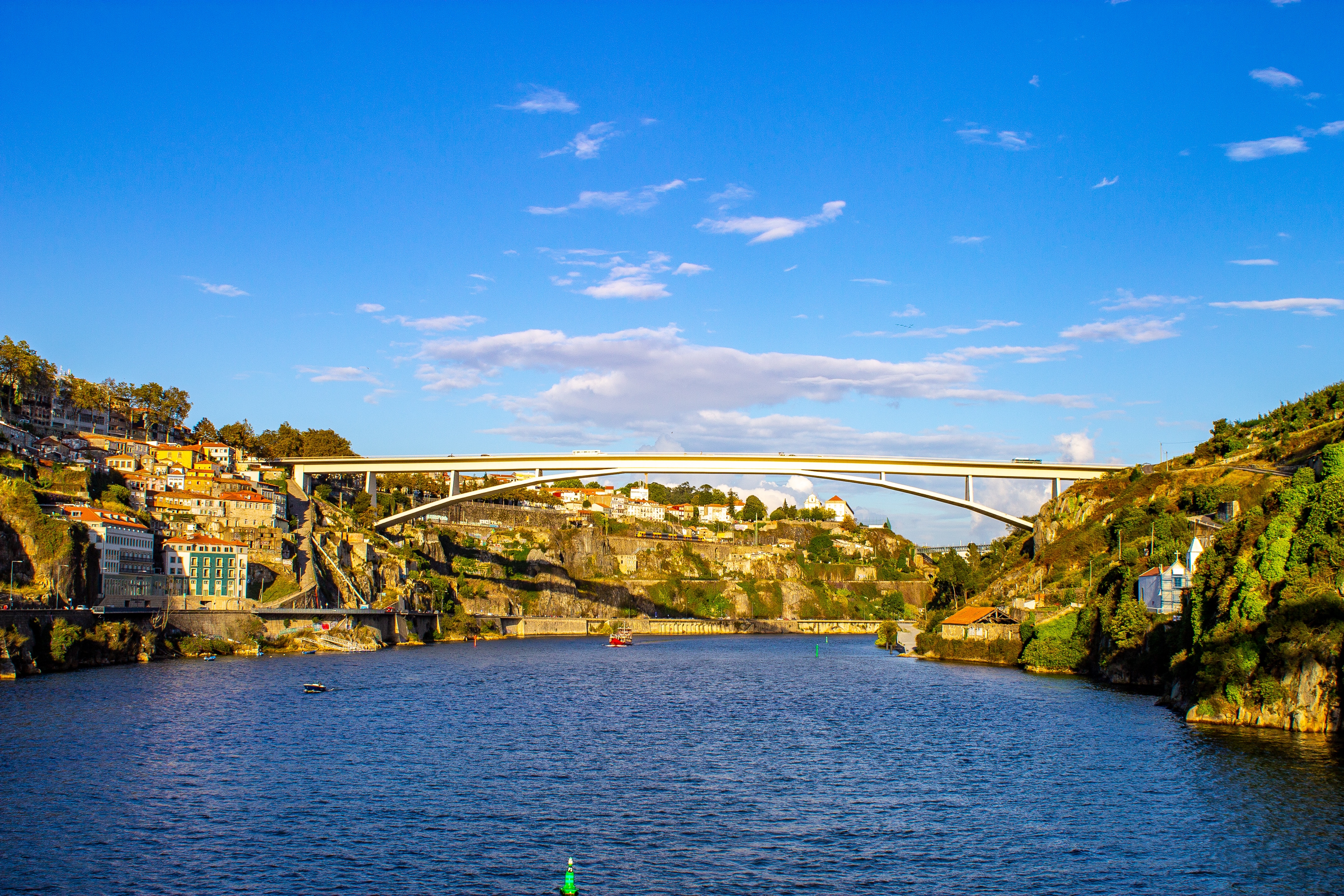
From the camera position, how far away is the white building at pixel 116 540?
83625mm

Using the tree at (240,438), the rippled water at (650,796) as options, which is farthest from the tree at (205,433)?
the rippled water at (650,796)

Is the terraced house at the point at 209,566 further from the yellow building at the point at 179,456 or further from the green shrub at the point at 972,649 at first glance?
the green shrub at the point at 972,649

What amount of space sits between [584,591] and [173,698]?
372ft

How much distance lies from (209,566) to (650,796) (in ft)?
246

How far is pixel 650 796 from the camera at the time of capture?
31094 millimetres

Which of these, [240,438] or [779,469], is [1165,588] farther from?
[240,438]

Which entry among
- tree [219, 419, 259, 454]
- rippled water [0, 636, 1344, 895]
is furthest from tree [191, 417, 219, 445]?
rippled water [0, 636, 1344, 895]

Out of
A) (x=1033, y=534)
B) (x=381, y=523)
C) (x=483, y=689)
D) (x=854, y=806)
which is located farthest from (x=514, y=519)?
(x=854, y=806)

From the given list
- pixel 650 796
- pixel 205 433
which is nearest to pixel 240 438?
pixel 205 433

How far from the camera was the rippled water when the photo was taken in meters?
23.2

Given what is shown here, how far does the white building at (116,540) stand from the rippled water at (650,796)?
1208 inches

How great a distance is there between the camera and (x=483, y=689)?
6162 cm

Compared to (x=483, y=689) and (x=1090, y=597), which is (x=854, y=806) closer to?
(x=483, y=689)

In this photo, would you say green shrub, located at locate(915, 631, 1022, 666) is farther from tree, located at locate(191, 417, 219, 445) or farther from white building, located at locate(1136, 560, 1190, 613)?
tree, located at locate(191, 417, 219, 445)
